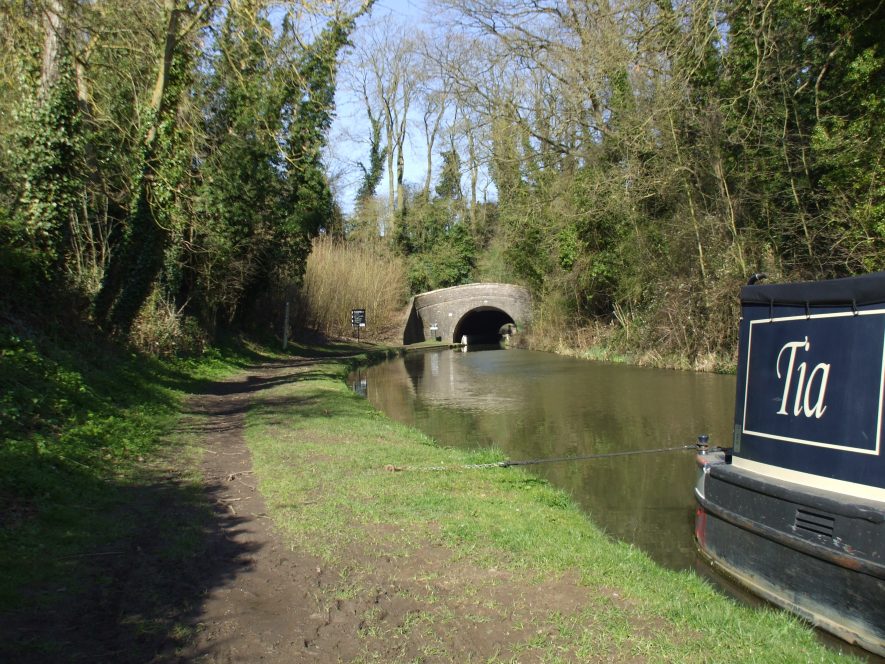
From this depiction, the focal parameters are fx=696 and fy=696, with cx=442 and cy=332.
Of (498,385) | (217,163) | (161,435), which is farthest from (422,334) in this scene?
(161,435)

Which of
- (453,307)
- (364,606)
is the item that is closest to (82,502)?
(364,606)

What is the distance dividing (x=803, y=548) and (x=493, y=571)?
2056mm

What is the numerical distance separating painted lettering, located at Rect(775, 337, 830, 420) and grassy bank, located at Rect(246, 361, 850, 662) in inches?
53.6

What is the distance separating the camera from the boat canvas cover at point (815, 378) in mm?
4246

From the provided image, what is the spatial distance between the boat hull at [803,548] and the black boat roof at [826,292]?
1.24 metres

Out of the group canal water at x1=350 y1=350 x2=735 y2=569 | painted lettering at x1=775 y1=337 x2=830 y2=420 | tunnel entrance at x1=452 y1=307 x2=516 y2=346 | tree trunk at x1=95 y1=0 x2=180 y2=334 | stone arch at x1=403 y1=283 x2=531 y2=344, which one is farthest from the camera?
tunnel entrance at x1=452 y1=307 x2=516 y2=346

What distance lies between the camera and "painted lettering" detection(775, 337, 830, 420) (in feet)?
15.1

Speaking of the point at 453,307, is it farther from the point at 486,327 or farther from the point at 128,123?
the point at 128,123

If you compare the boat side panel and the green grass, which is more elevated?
the green grass

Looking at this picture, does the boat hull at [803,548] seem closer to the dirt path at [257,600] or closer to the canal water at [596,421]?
the canal water at [596,421]

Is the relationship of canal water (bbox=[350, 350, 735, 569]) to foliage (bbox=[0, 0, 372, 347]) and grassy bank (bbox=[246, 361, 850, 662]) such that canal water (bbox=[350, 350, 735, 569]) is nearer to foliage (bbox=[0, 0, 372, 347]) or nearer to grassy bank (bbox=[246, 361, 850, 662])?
grassy bank (bbox=[246, 361, 850, 662])

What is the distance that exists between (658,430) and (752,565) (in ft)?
20.3

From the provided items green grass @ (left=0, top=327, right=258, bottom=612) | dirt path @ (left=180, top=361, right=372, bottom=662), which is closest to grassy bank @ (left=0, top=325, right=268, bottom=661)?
green grass @ (left=0, top=327, right=258, bottom=612)

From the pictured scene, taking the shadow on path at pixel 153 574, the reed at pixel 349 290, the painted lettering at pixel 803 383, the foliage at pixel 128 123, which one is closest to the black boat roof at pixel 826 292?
the painted lettering at pixel 803 383
